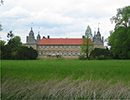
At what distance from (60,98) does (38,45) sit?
97439mm

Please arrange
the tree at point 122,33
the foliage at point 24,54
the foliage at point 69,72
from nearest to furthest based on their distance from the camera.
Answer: the foliage at point 69,72 → the tree at point 122,33 → the foliage at point 24,54

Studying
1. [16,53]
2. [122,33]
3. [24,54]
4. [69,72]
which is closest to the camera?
[69,72]

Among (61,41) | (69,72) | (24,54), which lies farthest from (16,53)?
(69,72)

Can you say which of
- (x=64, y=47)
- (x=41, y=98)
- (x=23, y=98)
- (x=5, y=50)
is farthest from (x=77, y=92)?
(x=64, y=47)

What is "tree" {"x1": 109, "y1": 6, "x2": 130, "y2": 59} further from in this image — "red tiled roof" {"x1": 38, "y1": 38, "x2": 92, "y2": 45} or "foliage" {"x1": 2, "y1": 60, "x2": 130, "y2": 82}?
"red tiled roof" {"x1": 38, "y1": 38, "x2": 92, "y2": 45}

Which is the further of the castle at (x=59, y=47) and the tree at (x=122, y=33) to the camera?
the castle at (x=59, y=47)

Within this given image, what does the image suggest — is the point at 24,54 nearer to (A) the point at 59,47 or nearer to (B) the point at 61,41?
Answer: (A) the point at 59,47

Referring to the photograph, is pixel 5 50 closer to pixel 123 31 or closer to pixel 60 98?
pixel 123 31

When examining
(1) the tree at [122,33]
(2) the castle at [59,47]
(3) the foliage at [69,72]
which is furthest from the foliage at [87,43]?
(3) the foliage at [69,72]

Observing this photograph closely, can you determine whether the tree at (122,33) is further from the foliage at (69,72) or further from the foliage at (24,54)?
the foliage at (24,54)

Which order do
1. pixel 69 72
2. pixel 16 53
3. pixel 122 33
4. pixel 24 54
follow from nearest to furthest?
pixel 69 72, pixel 122 33, pixel 16 53, pixel 24 54

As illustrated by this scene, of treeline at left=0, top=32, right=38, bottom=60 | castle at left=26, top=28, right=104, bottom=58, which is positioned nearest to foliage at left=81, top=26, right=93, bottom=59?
treeline at left=0, top=32, right=38, bottom=60

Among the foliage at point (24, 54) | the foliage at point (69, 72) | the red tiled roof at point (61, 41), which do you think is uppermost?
the red tiled roof at point (61, 41)

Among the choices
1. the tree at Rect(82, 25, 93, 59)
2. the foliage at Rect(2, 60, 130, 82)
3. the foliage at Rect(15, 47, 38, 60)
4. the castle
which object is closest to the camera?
the foliage at Rect(2, 60, 130, 82)
